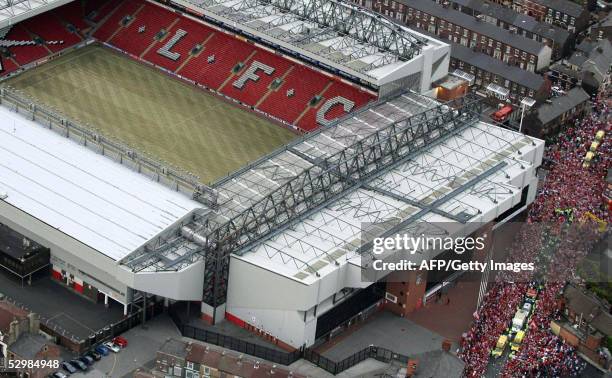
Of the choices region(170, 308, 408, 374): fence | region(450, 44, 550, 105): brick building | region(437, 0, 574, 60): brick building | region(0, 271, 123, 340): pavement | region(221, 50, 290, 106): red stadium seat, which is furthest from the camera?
region(437, 0, 574, 60): brick building

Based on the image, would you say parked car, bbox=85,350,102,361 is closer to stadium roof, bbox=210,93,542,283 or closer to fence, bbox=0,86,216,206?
stadium roof, bbox=210,93,542,283

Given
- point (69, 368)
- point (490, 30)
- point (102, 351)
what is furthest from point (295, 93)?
point (69, 368)

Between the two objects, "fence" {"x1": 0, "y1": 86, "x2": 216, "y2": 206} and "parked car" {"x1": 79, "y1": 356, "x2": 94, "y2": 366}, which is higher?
"fence" {"x1": 0, "y1": 86, "x2": 216, "y2": 206}

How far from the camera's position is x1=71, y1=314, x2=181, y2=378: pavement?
127500mm

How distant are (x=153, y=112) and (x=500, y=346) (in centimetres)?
5547

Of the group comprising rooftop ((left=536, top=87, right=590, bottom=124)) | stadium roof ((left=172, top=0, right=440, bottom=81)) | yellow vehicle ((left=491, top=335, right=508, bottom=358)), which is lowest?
yellow vehicle ((left=491, top=335, right=508, bottom=358))

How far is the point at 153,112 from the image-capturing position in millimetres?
166875

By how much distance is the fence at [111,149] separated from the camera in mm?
139375

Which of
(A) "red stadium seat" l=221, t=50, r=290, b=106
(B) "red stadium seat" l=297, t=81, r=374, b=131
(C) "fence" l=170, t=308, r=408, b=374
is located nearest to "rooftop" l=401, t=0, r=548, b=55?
(B) "red stadium seat" l=297, t=81, r=374, b=131

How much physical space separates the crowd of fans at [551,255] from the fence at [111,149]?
30798mm

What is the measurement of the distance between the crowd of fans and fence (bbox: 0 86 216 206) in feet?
101

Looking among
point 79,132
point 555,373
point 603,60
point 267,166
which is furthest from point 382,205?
point 603,60

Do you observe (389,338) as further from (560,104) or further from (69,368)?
(560,104)

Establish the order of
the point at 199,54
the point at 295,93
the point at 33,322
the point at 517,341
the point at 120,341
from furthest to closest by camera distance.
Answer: the point at 199,54, the point at 295,93, the point at 517,341, the point at 120,341, the point at 33,322
